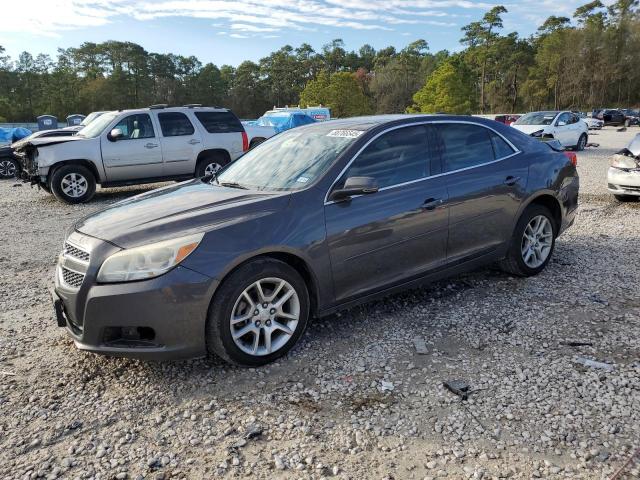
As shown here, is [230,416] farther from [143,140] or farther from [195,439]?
[143,140]

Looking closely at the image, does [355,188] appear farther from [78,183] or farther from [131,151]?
[78,183]

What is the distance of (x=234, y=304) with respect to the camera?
3262 millimetres

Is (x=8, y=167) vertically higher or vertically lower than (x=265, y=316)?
higher

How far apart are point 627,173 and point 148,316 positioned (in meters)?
8.47

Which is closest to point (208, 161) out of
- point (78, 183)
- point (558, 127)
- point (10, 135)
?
point (78, 183)

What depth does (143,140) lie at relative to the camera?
10883mm

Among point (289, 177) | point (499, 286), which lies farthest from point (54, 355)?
point (499, 286)

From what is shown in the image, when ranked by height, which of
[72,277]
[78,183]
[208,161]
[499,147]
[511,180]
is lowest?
[78,183]

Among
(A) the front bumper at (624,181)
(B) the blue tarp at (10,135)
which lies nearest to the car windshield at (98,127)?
(B) the blue tarp at (10,135)

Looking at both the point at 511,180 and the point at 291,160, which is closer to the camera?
the point at 291,160

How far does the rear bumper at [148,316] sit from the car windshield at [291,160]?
114cm

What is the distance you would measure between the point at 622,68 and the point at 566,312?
275ft

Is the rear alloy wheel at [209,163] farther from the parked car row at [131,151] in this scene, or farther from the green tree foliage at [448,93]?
the green tree foliage at [448,93]

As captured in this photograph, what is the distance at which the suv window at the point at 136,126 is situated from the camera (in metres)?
10.8
